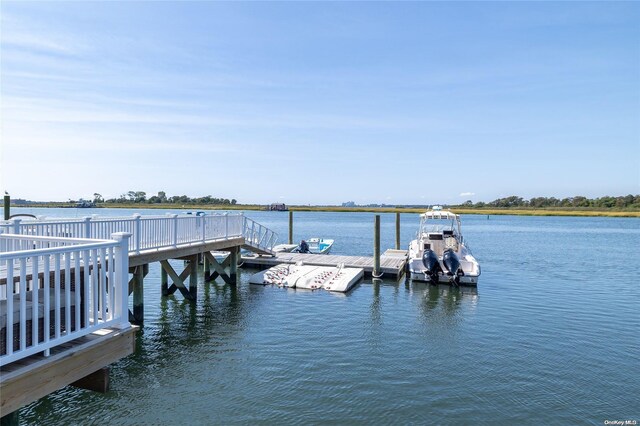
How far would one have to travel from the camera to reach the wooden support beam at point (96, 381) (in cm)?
534

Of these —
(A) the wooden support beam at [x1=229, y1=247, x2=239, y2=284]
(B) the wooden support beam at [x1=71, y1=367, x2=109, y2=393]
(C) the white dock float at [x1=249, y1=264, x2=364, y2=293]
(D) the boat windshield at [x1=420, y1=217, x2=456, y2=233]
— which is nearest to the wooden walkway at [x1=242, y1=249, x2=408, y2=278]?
(C) the white dock float at [x1=249, y1=264, x2=364, y2=293]

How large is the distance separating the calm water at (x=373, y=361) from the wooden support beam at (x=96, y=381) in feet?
6.68

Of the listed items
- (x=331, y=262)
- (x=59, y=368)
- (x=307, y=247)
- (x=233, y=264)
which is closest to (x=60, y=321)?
(x=59, y=368)

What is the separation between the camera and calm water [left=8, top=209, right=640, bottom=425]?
753 cm

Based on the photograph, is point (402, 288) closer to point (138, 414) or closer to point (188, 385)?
point (188, 385)

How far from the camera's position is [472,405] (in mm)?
7855

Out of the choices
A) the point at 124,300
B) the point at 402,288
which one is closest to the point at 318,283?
the point at 402,288

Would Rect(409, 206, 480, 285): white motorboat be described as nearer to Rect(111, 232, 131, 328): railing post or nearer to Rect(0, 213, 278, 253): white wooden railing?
Rect(0, 213, 278, 253): white wooden railing

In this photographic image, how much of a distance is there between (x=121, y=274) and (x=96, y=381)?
54.2 inches

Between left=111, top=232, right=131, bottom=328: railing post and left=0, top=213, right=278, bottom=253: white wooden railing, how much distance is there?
551 centimetres

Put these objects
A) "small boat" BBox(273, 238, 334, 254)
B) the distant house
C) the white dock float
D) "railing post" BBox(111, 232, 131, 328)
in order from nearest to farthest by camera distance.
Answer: "railing post" BBox(111, 232, 131, 328), the white dock float, "small boat" BBox(273, 238, 334, 254), the distant house

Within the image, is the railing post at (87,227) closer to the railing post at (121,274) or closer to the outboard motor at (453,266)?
the railing post at (121,274)

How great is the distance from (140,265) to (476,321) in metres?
10.6

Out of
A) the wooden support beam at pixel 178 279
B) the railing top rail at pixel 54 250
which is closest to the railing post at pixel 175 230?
the wooden support beam at pixel 178 279
